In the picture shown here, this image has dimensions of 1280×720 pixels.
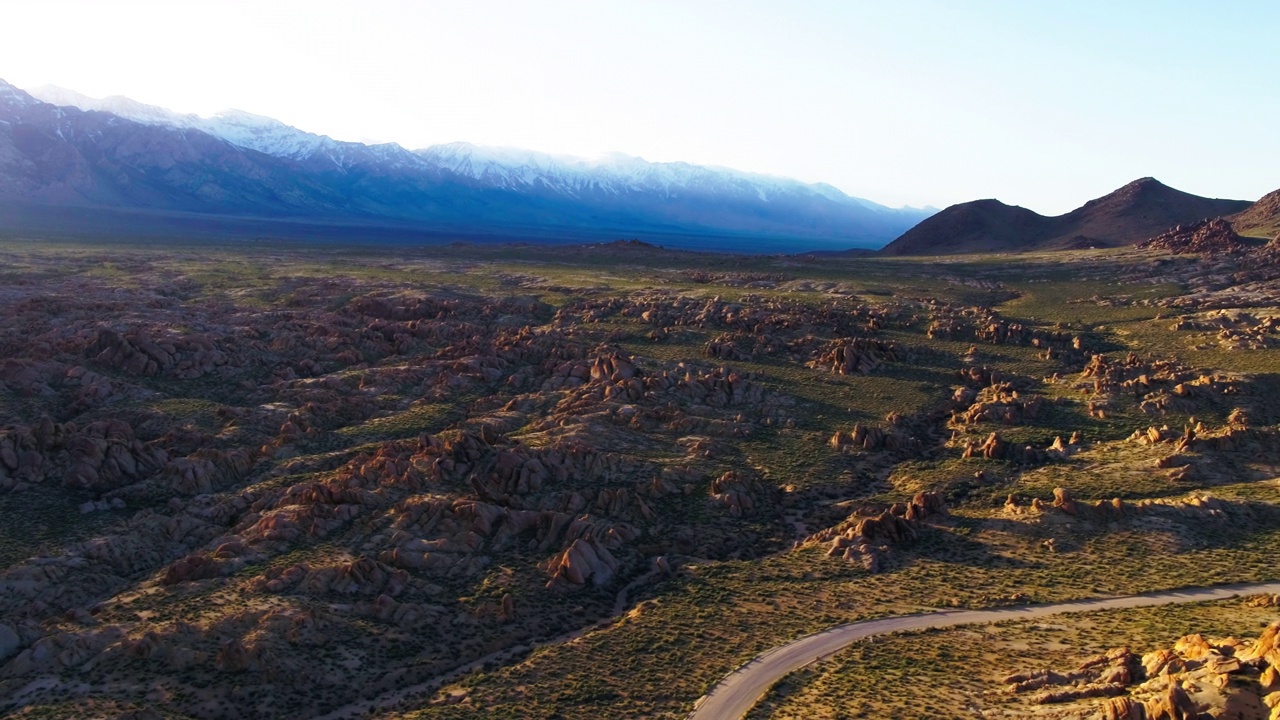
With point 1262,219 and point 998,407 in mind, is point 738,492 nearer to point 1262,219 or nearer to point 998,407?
point 998,407

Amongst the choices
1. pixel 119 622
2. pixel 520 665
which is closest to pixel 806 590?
pixel 520 665

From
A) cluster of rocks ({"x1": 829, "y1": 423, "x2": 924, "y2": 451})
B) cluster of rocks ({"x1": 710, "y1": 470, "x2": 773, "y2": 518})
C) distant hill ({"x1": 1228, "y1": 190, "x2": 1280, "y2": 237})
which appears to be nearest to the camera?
cluster of rocks ({"x1": 710, "y1": 470, "x2": 773, "y2": 518})

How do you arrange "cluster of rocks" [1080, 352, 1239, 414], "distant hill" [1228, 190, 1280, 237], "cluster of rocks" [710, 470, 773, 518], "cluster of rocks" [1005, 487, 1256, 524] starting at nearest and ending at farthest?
1. "cluster of rocks" [1005, 487, 1256, 524]
2. "cluster of rocks" [710, 470, 773, 518]
3. "cluster of rocks" [1080, 352, 1239, 414]
4. "distant hill" [1228, 190, 1280, 237]

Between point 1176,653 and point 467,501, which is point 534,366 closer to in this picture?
point 467,501

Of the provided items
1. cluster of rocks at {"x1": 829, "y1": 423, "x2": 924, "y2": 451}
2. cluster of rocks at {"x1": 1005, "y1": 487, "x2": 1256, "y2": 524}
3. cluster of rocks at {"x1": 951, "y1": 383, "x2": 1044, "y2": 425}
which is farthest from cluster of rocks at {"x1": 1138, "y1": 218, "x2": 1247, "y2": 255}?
cluster of rocks at {"x1": 1005, "y1": 487, "x2": 1256, "y2": 524}

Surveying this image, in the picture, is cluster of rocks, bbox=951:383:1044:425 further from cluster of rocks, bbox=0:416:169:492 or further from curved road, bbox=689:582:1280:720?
cluster of rocks, bbox=0:416:169:492

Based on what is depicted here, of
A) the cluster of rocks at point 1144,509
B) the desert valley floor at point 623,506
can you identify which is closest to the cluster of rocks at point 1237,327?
the desert valley floor at point 623,506

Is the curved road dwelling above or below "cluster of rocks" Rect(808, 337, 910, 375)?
below
